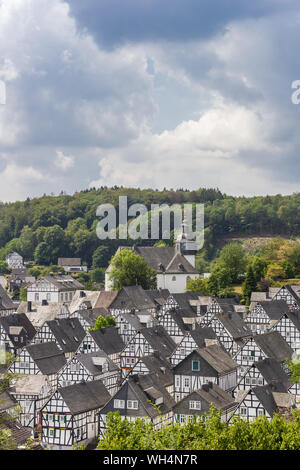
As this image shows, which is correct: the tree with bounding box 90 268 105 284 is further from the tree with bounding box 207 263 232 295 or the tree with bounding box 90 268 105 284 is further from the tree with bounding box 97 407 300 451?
the tree with bounding box 97 407 300 451

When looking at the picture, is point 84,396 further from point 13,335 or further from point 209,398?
point 13,335

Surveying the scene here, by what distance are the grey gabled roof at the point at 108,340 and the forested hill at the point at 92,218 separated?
247ft

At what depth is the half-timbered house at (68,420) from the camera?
125 ft

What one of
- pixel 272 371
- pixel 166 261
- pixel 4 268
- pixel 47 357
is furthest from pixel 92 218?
pixel 272 371

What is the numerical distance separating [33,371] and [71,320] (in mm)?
10462

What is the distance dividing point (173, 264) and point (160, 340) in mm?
40772

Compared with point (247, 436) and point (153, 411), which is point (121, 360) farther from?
point (247, 436)

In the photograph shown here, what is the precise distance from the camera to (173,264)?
92.1m

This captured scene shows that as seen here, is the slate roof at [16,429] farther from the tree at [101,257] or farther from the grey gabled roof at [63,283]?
the tree at [101,257]

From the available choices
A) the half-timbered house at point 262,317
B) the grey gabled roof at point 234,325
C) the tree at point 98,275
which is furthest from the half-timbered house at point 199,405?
the tree at point 98,275

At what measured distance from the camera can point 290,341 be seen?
171ft

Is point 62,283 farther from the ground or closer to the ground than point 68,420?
farther from the ground

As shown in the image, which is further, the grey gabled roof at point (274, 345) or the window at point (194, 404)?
the grey gabled roof at point (274, 345)
